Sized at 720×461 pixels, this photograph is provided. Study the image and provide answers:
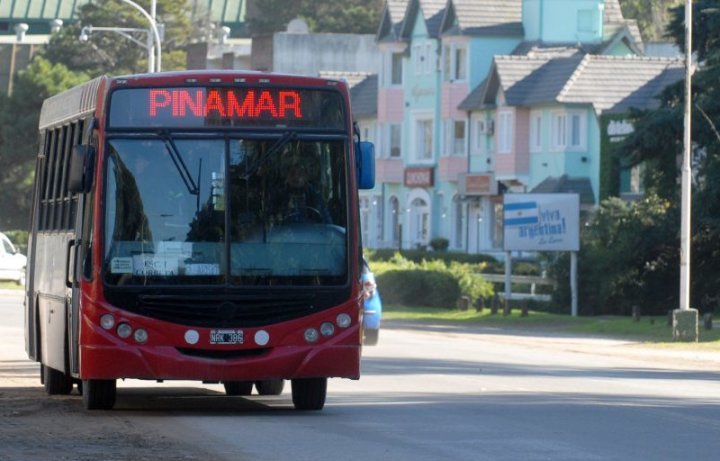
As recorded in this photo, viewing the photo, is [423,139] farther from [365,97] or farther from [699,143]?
[699,143]

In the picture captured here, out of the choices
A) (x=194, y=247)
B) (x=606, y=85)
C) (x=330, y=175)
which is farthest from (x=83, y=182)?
(x=606, y=85)

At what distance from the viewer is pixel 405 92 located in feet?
242

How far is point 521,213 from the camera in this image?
47438mm

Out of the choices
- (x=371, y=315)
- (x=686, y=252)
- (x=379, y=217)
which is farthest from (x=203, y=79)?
(x=379, y=217)

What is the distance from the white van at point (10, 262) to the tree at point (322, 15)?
50.3 meters

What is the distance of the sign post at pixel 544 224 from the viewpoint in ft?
149

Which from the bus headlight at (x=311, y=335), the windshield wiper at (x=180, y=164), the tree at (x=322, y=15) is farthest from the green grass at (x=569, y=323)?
the tree at (x=322, y=15)

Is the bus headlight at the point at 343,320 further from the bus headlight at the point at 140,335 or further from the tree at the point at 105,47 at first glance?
the tree at the point at 105,47

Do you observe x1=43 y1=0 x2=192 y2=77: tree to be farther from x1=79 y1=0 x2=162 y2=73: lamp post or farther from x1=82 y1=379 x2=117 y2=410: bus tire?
x1=82 y1=379 x2=117 y2=410: bus tire

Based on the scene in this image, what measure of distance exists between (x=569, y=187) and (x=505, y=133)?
4.77 metres

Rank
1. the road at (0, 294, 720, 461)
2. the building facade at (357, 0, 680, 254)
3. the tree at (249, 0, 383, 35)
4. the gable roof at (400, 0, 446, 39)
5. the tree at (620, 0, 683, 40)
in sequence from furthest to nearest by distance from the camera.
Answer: the tree at (249, 0, 383, 35)
the tree at (620, 0, 683, 40)
the gable roof at (400, 0, 446, 39)
the building facade at (357, 0, 680, 254)
the road at (0, 294, 720, 461)

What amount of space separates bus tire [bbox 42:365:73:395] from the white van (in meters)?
36.5

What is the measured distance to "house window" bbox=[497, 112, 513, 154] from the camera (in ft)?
215

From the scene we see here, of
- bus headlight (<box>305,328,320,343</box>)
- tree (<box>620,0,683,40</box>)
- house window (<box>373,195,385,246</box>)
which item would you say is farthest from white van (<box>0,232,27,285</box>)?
tree (<box>620,0,683,40</box>)
